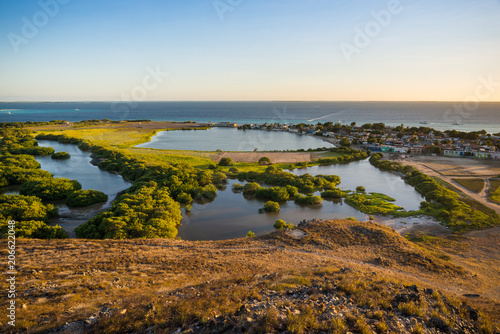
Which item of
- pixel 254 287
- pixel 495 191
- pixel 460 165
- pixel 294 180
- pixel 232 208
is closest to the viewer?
pixel 254 287

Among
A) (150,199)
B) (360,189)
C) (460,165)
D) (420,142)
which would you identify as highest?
(420,142)

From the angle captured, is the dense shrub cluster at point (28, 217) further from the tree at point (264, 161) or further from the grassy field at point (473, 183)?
the grassy field at point (473, 183)

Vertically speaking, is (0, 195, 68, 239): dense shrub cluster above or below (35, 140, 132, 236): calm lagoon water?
above

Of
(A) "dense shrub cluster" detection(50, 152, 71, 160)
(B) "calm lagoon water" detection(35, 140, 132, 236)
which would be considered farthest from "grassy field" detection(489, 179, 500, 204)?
(A) "dense shrub cluster" detection(50, 152, 71, 160)

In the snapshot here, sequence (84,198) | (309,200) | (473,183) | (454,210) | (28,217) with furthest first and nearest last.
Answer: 1. (473,183)
2. (309,200)
3. (84,198)
4. (454,210)
5. (28,217)

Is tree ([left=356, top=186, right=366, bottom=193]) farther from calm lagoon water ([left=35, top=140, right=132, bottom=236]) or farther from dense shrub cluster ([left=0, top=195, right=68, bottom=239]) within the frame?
dense shrub cluster ([left=0, top=195, right=68, bottom=239])

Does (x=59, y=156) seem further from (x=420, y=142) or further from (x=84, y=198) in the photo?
(x=420, y=142)

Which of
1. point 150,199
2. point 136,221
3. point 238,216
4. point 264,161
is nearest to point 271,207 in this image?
point 238,216
